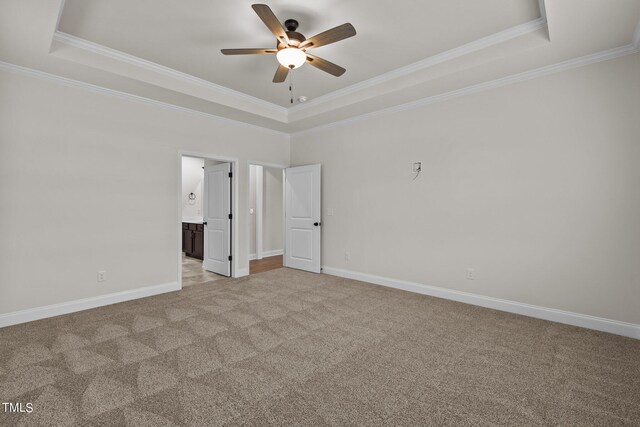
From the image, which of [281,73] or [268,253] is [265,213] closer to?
[268,253]

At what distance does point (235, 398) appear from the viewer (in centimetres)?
197

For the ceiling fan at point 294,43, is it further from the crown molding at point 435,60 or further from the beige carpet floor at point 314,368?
the beige carpet floor at point 314,368

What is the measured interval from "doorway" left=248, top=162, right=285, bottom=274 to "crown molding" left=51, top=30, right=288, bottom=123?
231 centimetres

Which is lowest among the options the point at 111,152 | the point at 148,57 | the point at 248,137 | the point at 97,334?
the point at 97,334

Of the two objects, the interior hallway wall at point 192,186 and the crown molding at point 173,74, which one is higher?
the crown molding at point 173,74

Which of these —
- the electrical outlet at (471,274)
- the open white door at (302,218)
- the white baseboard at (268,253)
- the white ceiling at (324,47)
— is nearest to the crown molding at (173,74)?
the white ceiling at (324,47)

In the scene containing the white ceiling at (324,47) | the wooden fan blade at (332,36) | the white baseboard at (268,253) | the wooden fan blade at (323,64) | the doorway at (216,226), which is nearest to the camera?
the wooden fan blade at (332,36)

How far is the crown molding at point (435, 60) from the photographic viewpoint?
115 inches

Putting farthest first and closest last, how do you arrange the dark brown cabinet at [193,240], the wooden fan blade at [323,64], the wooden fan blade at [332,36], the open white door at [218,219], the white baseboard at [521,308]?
the dark brown cabinet at [193,240] → the open white door at [218,219] → the white baseboard at [521,308] → the wooden fan blade at [323,64] → the wooden fan blade at [332,36]

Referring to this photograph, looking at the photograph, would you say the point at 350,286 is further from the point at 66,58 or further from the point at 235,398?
the point at 66,58

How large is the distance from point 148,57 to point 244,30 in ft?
4.41

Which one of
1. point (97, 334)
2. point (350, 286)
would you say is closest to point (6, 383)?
point (97, 334)

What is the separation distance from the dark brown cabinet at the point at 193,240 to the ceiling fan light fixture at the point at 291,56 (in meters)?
4.93

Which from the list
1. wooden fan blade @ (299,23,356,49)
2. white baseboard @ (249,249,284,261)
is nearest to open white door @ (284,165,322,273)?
white baseboard @ (249,249,284,261)
